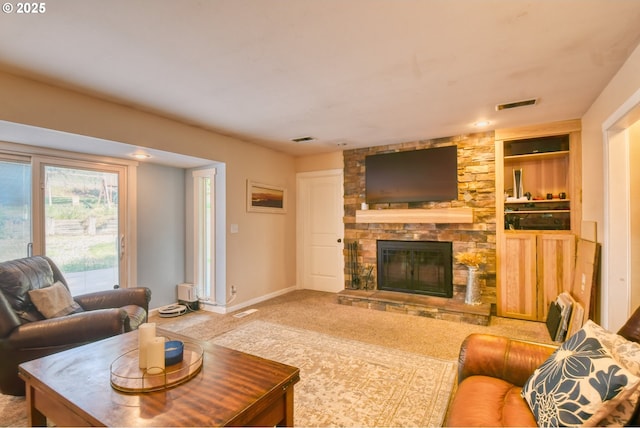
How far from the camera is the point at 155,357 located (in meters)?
1.56

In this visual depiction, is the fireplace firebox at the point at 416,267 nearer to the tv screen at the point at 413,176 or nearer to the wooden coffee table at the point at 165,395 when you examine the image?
the tv screen at the point at 413,176

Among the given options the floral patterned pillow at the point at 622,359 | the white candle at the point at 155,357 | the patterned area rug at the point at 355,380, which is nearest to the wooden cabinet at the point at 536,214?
the patterned area rug at the point at 355,380

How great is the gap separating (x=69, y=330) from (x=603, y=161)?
4.58 meters

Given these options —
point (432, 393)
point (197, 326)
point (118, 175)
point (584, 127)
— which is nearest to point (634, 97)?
point (584, 127)

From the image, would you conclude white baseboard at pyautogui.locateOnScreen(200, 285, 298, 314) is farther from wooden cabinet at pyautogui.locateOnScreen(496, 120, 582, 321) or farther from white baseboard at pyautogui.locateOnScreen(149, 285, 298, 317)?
wooden cabinet at pyautogui.locateOnScreen(496, 120, 582, 321)

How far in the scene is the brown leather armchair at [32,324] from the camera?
2.07 metres

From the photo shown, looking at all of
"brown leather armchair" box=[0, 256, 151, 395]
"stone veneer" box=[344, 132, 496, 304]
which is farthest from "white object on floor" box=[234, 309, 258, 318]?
"stone veneer" box=[344, 132, 496, 304]

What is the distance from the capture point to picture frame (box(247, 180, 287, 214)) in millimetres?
4727

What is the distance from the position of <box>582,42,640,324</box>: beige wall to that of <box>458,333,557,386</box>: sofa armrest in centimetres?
158

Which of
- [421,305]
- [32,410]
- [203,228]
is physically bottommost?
[421,305]

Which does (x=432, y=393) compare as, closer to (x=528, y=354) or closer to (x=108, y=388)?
(x=528, y=354)

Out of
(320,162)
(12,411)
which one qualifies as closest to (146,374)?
(12,411)

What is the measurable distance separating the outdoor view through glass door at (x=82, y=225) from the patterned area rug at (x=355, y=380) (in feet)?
5.87

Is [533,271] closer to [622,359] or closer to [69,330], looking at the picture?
[622,359]
